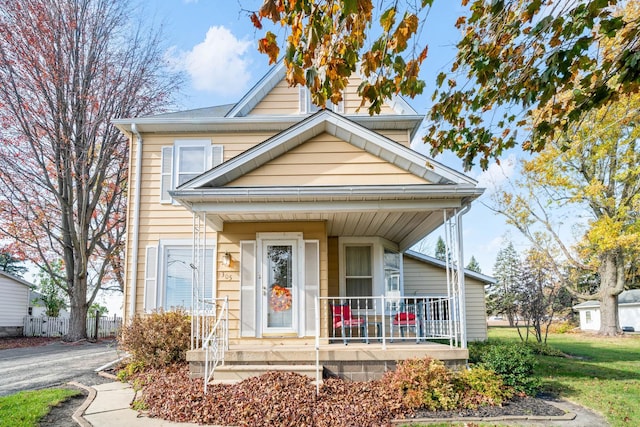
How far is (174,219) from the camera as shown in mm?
11906

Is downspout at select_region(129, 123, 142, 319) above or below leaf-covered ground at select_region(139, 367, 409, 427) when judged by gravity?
above

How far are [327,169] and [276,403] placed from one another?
4.46 m

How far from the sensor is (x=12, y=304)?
23312mm

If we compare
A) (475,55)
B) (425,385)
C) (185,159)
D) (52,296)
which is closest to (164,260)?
(185,159)

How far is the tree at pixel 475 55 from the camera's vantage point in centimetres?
414

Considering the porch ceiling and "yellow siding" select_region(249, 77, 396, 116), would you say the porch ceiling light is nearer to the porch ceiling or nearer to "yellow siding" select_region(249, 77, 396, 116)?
the porch ceiling

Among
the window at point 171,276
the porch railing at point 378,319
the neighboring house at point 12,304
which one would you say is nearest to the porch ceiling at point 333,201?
the porch railing at point 378,319

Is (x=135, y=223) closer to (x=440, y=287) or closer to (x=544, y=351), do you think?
(x=440, y=287)

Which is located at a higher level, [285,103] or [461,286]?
[285,103]

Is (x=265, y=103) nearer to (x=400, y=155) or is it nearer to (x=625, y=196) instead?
(x=400, y=155)

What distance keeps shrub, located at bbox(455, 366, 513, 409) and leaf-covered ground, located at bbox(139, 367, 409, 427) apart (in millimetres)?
1086

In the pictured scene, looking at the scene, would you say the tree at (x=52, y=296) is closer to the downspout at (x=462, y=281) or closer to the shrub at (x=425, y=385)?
the shrub at (x=425, y=385)

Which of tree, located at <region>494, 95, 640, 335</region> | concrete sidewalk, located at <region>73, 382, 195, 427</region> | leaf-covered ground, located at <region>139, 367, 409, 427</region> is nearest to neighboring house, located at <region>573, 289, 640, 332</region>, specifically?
tree, located at <region>494, 95, 640, 335</region>

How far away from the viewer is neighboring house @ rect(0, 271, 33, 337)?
22.4 meters
